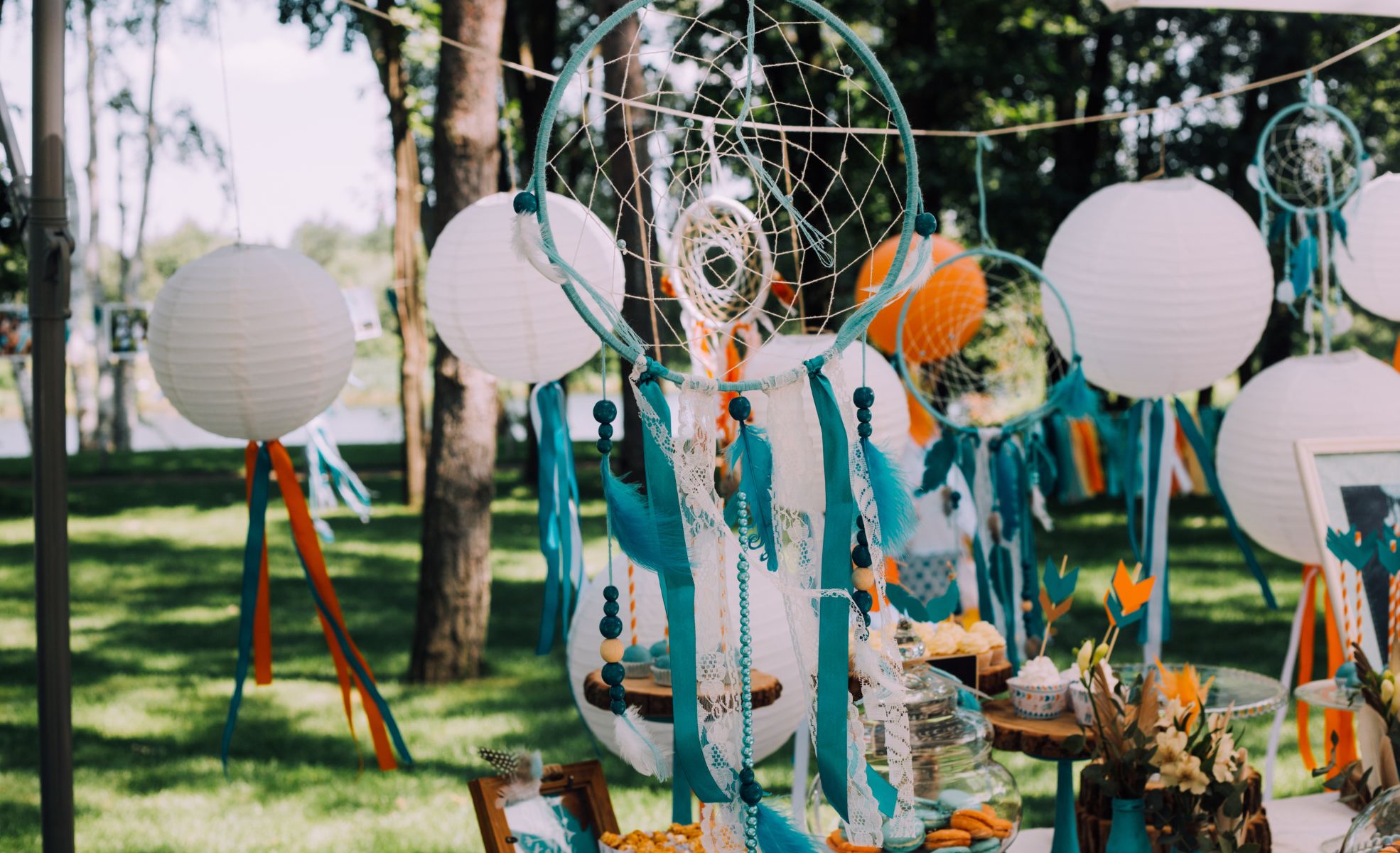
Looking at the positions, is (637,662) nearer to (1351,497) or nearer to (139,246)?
(1351,497)

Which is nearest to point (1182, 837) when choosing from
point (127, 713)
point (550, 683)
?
point (550, 683)

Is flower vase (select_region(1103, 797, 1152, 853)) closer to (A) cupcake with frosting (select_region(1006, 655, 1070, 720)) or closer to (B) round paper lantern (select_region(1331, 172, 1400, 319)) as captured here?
(A) cupcake with frosting (select_region(1006, 655, 1070, 720))

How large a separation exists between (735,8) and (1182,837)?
26.4 ft

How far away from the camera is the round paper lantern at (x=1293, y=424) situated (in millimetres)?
3043

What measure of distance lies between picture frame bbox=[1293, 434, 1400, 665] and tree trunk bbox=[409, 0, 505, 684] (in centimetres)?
294

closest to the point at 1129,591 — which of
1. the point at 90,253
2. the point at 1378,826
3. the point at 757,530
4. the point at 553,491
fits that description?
the point at 1378,826

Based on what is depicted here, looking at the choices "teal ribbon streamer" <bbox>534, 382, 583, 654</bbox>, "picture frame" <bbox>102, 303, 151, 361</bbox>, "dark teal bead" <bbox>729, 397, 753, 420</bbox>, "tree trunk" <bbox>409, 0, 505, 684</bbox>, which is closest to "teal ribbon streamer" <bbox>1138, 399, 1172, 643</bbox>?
"teal ribbon streamer" <bbox>534, 382, 583, 654</bbox>

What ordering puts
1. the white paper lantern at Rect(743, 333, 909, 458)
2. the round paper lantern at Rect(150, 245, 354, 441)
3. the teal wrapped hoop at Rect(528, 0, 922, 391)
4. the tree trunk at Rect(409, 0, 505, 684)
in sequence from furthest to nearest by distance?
the tree trunk at Rect(409, 0, 505, 684)
the white paper lantern at Rect(743, 333, 909, 458)
the round paper lantern at Rect(150, 245, 354, 441)
the teal wrapped hoop at Rect(528, 0, 922, 391)

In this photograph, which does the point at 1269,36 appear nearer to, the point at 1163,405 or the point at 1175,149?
the point at 1175,149

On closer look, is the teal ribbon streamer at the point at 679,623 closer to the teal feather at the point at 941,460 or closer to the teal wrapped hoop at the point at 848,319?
the teal wrapped hoop at the point at 848,319

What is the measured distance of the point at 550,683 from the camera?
545cm

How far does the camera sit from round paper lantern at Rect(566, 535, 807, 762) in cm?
248

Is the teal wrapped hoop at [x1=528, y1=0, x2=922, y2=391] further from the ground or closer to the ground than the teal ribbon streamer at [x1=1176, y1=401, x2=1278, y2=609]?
further from the ground

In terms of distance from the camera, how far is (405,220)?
30.9 ft
